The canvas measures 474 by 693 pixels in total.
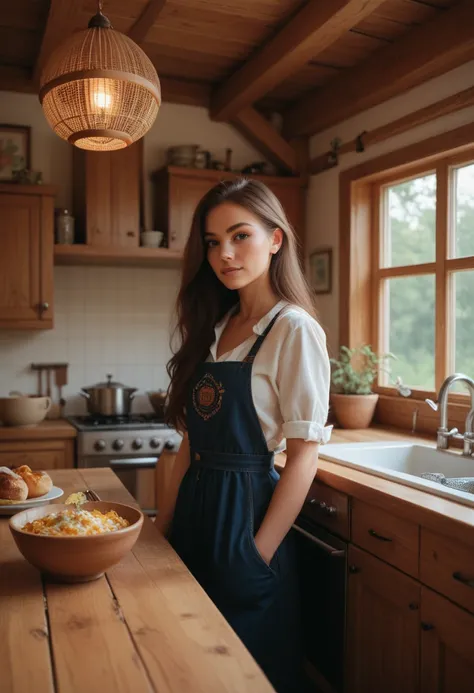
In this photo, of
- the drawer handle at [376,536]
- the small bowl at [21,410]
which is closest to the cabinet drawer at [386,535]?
the drawer handle at [376,536]

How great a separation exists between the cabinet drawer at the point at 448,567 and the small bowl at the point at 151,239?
2536 mm

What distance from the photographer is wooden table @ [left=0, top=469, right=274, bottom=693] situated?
1.01m

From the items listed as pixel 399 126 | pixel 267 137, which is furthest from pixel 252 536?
pixel 267 137

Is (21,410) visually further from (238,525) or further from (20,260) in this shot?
(238,525)

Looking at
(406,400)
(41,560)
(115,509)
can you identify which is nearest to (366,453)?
(406,400)

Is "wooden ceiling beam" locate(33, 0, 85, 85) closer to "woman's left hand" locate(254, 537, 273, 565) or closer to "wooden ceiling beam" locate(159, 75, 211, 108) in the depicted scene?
"wooden ceiling beam" locate(159, 75, 211, 108)

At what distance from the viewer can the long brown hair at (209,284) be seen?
78.4 inches

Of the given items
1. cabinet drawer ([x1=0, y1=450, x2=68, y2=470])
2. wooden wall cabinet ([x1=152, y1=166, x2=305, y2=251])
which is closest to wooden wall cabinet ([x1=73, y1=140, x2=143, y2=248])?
wooden wall cabinet ([x1=152, y1=166, x2=305, y2=251])

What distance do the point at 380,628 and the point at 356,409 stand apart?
146 cm

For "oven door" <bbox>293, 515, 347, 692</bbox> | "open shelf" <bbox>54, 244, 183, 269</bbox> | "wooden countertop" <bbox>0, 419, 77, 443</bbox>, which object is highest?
"open shelf" <bbox>54, 244, 183, 269</bbox>

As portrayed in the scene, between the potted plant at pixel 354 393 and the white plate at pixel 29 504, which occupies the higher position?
the potted plant at pixel 354 393

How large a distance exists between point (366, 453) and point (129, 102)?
5.33ft

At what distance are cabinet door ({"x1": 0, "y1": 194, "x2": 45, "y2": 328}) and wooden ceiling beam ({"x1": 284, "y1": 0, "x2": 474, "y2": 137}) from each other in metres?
1.67

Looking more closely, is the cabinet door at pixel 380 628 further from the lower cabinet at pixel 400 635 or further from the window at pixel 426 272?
the window at pixel 426 272
